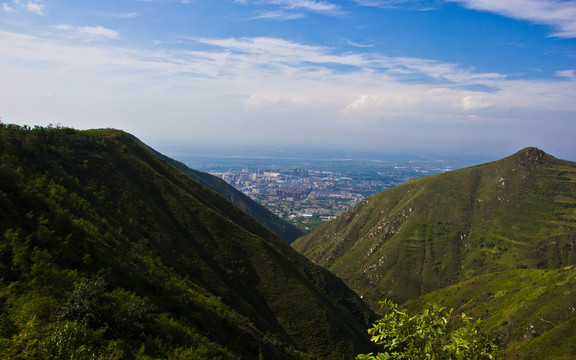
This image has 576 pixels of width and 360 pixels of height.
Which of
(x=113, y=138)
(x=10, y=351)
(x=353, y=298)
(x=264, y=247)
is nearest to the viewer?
(x=10, y=351)

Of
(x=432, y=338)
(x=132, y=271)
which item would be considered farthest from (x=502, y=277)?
(x=132, y=271)

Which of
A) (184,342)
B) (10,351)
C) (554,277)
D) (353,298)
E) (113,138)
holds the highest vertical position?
(113,138)

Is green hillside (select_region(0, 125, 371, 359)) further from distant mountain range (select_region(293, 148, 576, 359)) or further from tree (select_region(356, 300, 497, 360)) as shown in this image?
distant mountain range (select_region(293, 148, 576, 359))

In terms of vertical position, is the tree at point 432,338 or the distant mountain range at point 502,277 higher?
the tree at point 432,338

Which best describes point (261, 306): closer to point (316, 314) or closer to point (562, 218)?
point (316, 314)

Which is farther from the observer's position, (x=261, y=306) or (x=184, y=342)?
(x=261, y=306)

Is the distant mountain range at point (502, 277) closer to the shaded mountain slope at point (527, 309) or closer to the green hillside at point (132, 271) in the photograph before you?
the shaded mountain slope at point (527, 309)

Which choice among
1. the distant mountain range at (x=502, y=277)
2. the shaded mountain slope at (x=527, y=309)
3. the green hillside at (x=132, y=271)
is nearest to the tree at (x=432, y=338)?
the green hillside at (x=132, y=271)

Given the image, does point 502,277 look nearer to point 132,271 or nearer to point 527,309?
point 527,309

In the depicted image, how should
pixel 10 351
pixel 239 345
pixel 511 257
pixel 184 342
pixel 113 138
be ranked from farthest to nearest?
pixel 511 257 → pixel 113 138 → pixel 239 345 → pixel 184 342 → pixel 10 351

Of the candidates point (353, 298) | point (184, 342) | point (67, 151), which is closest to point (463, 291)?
point (353, 298)
